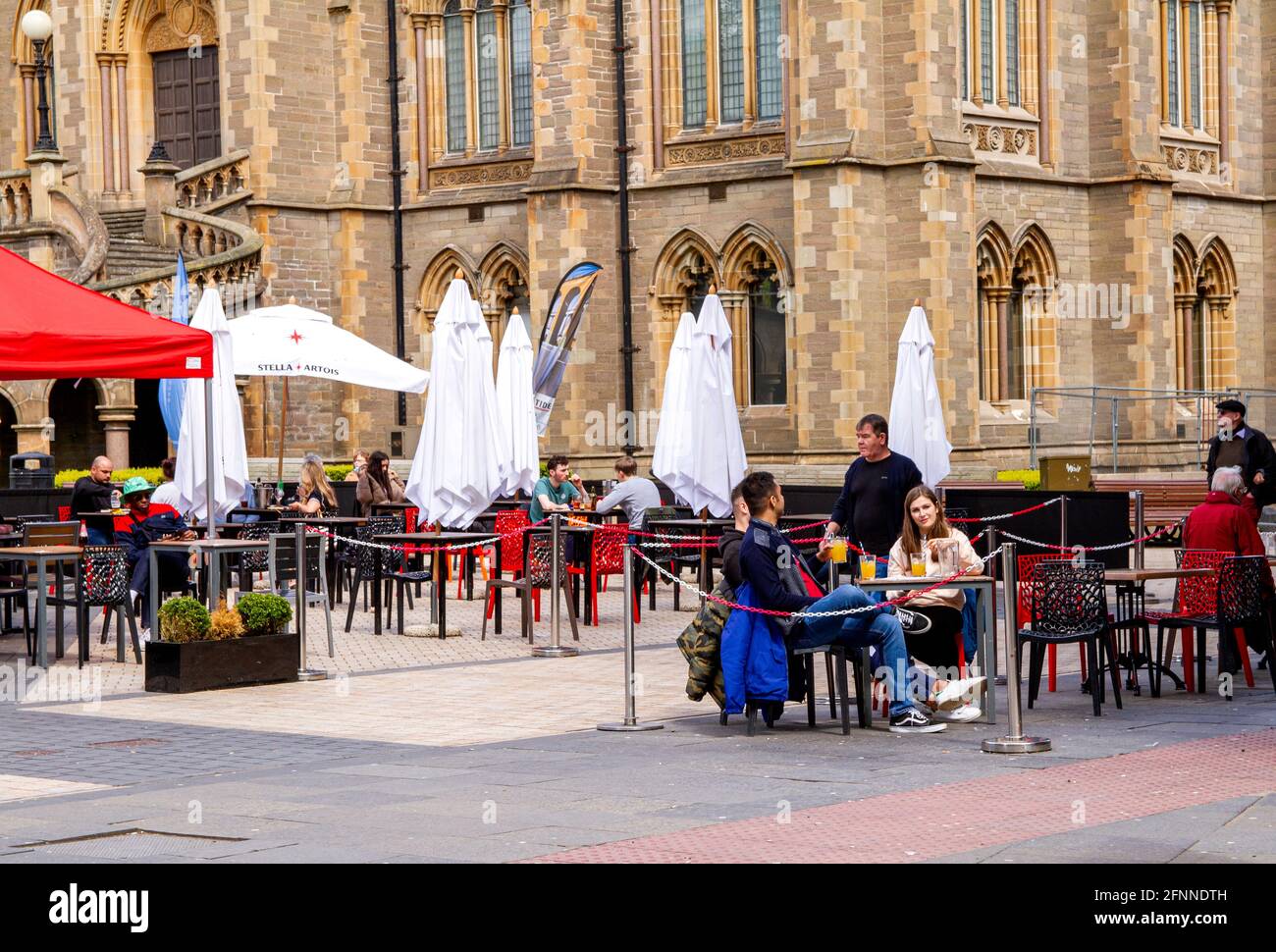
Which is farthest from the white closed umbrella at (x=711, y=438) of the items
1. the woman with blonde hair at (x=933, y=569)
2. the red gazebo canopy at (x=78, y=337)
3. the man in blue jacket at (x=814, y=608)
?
the man in blue jacket at (x=814, y=608)

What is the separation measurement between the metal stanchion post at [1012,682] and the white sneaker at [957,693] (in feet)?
4.04

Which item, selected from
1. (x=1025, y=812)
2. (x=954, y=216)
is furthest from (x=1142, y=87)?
(x=1025, y=812)

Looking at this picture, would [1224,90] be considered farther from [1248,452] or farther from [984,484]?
[1248,452]

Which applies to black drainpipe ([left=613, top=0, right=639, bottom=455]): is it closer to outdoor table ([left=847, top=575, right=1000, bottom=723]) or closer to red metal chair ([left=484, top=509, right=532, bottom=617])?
red metal chair ([left=484, top=509, right=532, bottom=617])

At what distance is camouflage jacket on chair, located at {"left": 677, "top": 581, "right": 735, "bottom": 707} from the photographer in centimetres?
1248

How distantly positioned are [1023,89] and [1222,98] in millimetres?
5631

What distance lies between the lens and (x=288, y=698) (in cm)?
1442

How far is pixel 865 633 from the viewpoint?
12.3 metres

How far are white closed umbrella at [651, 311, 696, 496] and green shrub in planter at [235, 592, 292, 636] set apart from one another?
17.4 feet

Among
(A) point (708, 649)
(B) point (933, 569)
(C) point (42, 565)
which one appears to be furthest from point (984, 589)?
(C) point (42, 565)

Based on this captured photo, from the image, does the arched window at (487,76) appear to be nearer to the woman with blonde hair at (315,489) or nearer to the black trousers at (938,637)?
the woman with blonde hair at (315,489)

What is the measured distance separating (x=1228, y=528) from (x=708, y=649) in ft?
13.9

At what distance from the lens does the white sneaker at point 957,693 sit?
12672mm

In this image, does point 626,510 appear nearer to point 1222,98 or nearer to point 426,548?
point 426,548
